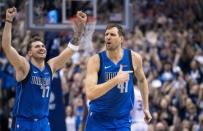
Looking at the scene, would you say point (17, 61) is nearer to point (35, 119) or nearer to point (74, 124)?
point (35, 119)

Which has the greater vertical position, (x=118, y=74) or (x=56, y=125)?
(x=118, y=74)

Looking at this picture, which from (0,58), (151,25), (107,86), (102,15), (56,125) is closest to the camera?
(107,86)

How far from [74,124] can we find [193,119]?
2811 mm

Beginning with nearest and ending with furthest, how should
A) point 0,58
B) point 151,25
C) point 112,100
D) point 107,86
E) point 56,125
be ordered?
point 107,86, point 112,100, point 56,125, point 0,58, point 151,25

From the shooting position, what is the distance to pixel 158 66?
755 inches

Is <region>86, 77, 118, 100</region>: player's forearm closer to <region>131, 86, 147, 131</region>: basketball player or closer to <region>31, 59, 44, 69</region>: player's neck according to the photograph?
<region>31, 59, 44, 69</region>: player's neck

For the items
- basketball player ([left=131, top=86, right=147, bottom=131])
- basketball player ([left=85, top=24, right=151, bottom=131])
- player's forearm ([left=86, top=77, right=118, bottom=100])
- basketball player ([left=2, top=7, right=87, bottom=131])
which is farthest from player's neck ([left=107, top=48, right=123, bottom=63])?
basketball player ([left=131, top=86, right=147, bottom=131])

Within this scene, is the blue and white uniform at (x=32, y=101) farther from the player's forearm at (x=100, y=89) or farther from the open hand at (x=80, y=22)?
Result: the player's forearm at (x=100, y=89)

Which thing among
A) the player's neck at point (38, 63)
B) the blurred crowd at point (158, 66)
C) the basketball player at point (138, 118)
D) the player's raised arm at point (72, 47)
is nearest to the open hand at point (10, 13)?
the player's neck at point (38, 63)

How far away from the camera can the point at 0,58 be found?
19.1 metres

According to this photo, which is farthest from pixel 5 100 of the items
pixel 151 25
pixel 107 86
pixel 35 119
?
pixel 107 86

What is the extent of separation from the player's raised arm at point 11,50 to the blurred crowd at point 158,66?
392 cm

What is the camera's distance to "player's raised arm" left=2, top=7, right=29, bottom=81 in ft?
33.6

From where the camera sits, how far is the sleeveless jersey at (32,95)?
34.9 ft
